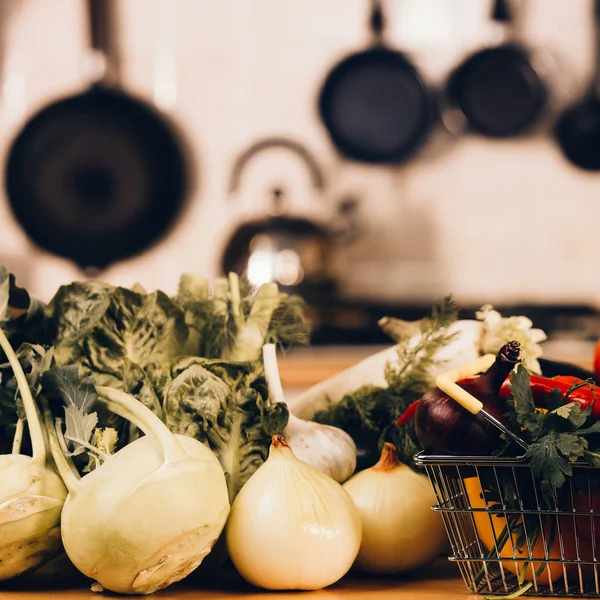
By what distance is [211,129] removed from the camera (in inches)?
129

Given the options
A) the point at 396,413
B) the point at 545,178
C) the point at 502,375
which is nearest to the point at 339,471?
the point at 396,413

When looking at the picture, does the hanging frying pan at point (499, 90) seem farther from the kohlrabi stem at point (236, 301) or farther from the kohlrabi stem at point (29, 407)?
the kohlrabi stem at point (29, 407)

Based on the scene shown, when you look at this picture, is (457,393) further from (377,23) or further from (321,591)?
(377,23)

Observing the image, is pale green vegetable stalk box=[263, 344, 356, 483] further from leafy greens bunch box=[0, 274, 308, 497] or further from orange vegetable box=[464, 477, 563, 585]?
orange vegetable box=[464, 477, 563, 585]

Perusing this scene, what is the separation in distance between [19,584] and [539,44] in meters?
3.03

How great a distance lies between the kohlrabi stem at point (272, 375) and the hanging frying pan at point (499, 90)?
8.40 feet

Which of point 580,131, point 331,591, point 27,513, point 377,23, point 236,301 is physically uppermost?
point 377,23

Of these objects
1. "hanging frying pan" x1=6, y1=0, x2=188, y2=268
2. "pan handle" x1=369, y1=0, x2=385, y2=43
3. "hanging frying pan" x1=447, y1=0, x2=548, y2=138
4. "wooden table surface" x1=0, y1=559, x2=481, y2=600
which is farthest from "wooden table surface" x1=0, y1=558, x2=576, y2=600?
"pan handle" x1=369, y1=0, x2=385, y2=43

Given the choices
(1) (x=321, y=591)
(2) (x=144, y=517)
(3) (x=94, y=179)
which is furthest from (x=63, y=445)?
(3) (x=94, y=179)

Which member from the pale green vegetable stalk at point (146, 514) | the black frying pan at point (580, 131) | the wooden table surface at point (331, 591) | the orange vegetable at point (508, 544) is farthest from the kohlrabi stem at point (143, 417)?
the black frying pan at point (580, 131)

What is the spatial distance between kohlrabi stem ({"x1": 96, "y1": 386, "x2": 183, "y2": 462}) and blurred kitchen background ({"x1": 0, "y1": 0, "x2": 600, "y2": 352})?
2.39 meters

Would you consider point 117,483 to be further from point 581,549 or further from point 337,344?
point 337,344

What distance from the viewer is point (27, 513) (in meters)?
0.67

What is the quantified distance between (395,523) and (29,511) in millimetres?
312
